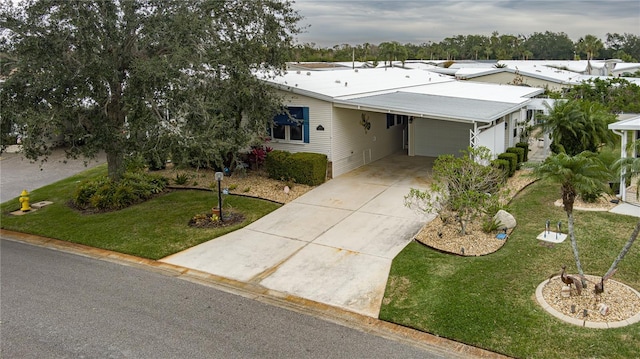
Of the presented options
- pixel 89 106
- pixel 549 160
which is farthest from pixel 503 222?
pixel 89 106

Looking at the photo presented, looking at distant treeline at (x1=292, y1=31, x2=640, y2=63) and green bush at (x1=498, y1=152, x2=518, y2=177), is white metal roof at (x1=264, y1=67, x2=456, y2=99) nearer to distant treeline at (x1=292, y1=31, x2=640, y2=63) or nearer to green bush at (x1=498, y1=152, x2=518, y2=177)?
green bush at (x1=498, y1=152, x2=518, y2=177)

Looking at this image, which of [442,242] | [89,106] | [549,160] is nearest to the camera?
[549,160]

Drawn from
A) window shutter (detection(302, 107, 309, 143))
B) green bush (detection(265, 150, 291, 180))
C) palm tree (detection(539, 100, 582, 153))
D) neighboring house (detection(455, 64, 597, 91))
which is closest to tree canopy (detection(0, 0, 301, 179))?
green bush (detection(265, 150, 291, 180))

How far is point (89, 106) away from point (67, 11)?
2.30 m

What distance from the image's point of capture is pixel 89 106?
12.2 m

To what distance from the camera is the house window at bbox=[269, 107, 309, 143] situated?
53.0ft

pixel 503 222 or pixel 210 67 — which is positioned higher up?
pixel 210 67

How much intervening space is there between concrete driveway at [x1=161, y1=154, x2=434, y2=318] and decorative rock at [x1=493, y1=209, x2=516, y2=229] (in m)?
1.67

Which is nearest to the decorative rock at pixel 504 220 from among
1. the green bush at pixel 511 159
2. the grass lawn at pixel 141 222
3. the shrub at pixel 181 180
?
the green bush at pixel 511 159

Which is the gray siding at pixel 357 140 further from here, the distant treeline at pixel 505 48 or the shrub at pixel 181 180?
the distant treeline at pixel 505 48

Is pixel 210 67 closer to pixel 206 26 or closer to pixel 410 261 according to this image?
pixel 206 26

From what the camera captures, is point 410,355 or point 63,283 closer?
point 410,355

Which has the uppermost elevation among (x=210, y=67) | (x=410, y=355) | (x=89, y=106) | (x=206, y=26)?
(x=206, y=26)

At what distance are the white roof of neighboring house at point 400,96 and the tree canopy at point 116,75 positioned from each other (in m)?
4.08
